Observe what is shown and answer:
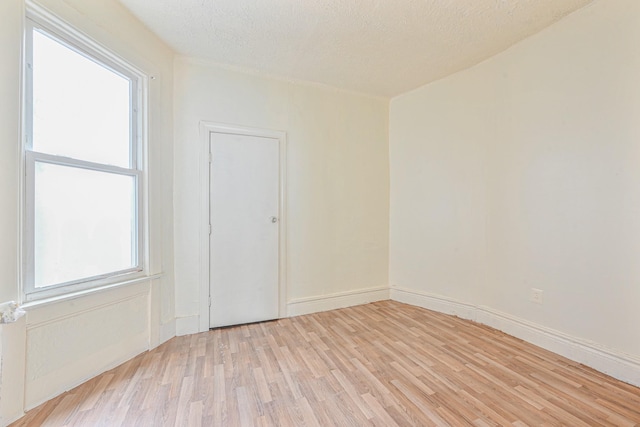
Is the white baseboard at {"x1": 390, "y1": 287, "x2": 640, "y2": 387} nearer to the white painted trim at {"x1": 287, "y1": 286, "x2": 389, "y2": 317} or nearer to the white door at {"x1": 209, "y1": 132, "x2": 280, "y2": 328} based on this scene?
the white painted trim at {"x1": 287, "y1": 286, "x2": 389, "y2": 317}

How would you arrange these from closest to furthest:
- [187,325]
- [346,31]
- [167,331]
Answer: [346,31] → [167,331] → [187,325]

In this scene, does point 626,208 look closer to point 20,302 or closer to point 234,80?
point 234,80

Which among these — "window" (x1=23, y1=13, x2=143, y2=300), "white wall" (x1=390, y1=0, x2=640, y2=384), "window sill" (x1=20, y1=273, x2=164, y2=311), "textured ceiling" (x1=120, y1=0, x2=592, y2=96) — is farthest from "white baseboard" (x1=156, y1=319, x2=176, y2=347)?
"white wall" (x1=390, y1=0, x2=640, y2=384)

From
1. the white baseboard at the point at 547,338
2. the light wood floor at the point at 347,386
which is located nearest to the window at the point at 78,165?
the light wood floor at the point at 347,386

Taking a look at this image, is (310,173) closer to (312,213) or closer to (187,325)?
(312,213)

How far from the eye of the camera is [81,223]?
5.94 feet

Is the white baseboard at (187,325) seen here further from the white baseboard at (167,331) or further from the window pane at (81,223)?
the window pane at (81,223)

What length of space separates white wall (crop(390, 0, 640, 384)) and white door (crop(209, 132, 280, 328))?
165 centimetres

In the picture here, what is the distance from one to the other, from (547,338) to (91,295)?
335 centimetres

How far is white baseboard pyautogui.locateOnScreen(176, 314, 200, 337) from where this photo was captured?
98.4 inches

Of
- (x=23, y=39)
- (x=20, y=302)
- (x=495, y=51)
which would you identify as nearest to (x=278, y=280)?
(x=20, y=302)

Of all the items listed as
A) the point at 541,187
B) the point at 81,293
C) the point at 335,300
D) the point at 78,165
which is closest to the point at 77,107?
the point at 78,165

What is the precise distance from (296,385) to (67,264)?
5.36 feet

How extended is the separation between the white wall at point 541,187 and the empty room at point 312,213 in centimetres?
2
